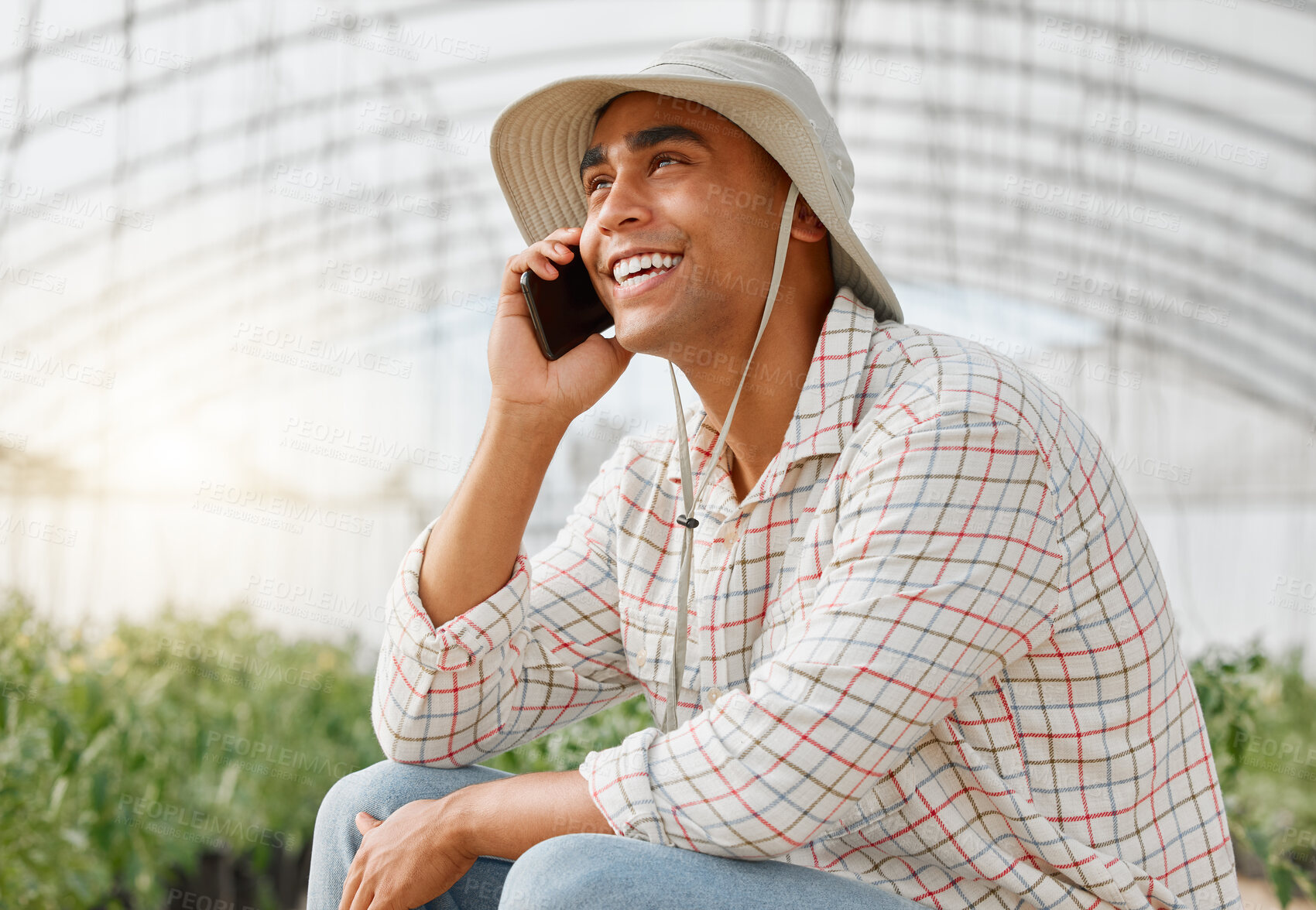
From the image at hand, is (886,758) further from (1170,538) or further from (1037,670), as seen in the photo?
(1170,538)

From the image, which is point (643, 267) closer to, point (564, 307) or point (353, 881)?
point (564, 307)

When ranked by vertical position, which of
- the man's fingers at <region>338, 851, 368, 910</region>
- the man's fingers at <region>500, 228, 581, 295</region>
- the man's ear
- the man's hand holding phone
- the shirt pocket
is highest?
the man's ear

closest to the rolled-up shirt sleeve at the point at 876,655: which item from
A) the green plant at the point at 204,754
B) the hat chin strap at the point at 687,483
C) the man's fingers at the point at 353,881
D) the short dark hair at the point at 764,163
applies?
the hat chin strap at the point at 687,483

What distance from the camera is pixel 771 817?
1.25 meters

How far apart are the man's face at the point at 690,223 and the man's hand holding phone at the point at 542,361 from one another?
0.13 m

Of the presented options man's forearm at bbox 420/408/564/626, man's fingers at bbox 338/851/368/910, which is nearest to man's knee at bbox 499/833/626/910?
man's fingers at bbox 338/851/368/910

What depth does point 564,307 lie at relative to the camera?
6.41 feet

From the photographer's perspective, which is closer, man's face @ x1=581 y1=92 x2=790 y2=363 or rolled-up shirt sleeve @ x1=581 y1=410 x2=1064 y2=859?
rolled-up shirt sleeve @ x1=581 y1=410 x2=1064 y2=859

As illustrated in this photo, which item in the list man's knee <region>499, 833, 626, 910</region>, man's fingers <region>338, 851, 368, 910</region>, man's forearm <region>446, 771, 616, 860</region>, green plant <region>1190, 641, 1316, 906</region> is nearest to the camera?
→ man's knee <region>499, 833, 626, 910</region>

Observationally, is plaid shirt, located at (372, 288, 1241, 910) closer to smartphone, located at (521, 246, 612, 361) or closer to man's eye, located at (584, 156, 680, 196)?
man's eye, located at (584, 156, 680, 196)

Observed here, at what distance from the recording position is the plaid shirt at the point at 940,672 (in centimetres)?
126

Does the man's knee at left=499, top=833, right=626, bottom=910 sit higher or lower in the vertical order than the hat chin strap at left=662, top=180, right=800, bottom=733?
lower

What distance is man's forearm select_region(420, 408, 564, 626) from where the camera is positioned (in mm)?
1721

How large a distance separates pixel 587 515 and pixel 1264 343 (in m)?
8.24
